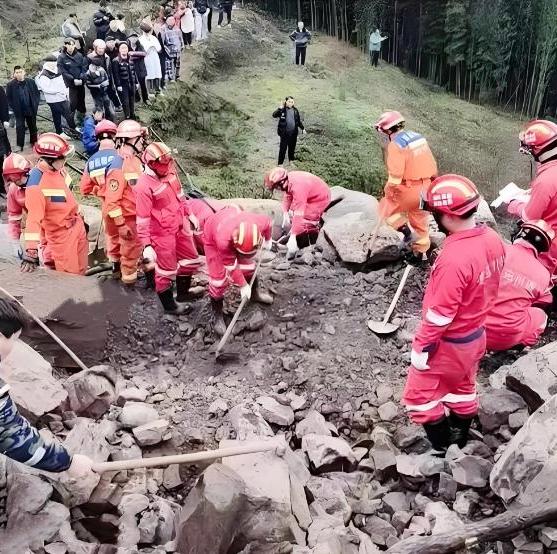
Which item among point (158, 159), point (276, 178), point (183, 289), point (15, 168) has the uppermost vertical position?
point (158, 159)

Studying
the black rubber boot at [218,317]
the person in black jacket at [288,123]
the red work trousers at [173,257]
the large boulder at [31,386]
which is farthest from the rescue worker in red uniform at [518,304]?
the person in black jacket at [288,123]

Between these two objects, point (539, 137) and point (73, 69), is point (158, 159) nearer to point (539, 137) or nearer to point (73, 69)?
point (539, 137)

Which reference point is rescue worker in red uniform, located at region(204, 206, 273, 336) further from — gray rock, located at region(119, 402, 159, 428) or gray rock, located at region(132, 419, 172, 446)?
gray rock, located at region(132, 419, 172, 446)

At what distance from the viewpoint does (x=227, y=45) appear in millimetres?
18188

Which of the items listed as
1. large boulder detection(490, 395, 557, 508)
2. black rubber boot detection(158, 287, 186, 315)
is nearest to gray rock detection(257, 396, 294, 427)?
large boulder detection(490, 395, 557, 508)

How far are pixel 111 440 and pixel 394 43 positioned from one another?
68.5ft

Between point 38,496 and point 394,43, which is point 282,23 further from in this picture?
point 38,496

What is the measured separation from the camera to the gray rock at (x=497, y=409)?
13.1ft

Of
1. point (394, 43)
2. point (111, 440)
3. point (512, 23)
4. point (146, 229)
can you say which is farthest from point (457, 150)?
point (111, 440)

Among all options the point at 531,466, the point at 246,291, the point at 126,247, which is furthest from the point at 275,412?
the point at 126,247

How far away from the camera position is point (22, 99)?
985cm

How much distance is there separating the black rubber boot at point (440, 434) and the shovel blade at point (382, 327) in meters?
1.48

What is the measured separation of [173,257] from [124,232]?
2.15 ft

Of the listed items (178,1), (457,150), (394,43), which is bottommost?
(457,150)
